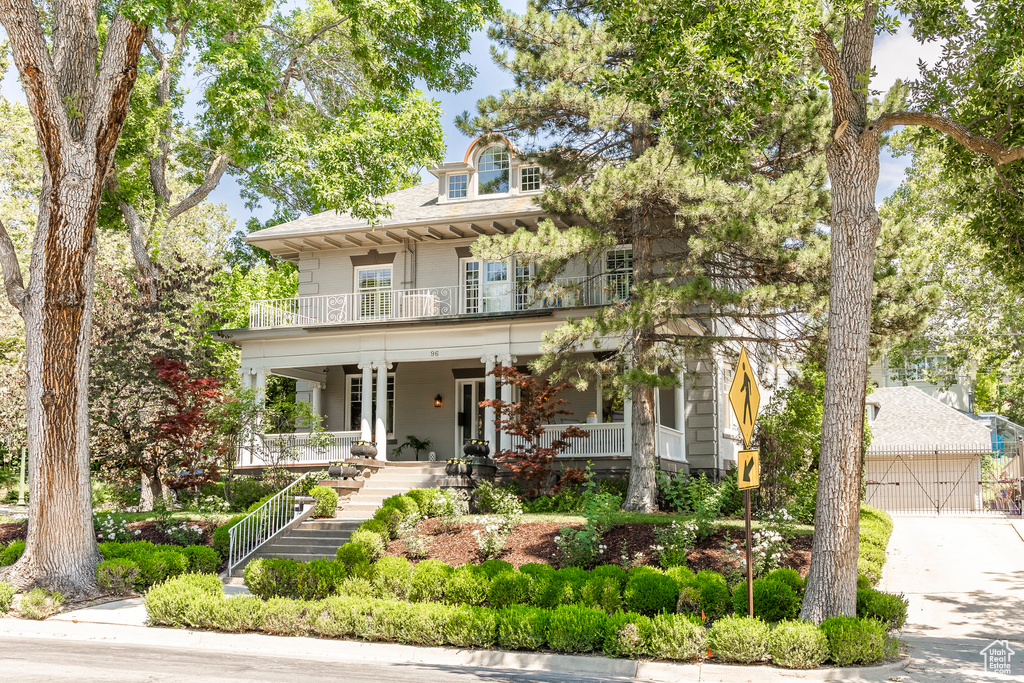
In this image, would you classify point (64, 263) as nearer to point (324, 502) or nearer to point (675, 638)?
point (324, 502)

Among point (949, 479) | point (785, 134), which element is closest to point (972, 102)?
point (785, 134)

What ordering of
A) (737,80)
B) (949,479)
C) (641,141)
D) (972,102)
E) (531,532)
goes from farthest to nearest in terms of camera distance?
(949,479)
(641,141)
(531,532)
(972,102)
(737,80)

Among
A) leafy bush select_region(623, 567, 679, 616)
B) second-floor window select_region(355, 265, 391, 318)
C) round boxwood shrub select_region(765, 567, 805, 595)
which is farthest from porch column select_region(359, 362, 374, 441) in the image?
round boxwood shrub select_region(765, 567, 805, 595)

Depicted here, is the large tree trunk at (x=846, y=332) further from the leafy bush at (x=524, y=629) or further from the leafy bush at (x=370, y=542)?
the leafy bush at (x=370, y=542)

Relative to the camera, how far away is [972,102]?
39.9 ft

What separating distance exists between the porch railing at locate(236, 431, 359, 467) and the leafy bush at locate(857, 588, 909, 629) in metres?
14.0

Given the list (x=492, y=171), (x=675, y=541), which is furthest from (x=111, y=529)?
(x=492, y=171)

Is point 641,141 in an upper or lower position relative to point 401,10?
lower

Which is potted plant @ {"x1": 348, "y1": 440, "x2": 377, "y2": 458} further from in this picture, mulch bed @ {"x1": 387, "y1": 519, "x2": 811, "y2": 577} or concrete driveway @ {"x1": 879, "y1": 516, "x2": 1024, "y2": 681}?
concrete driveway @ {"x1": 879, "y1": 516, "x2": 1024, "y2": 681}

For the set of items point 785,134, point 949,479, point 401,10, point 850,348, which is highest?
point 401,10

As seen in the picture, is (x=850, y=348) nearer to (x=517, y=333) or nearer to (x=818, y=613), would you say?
(x=818, y=613)

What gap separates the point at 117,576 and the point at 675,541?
8.88m

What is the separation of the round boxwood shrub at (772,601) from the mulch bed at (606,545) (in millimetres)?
1835

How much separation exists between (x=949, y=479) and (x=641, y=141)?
19537 millimetres
